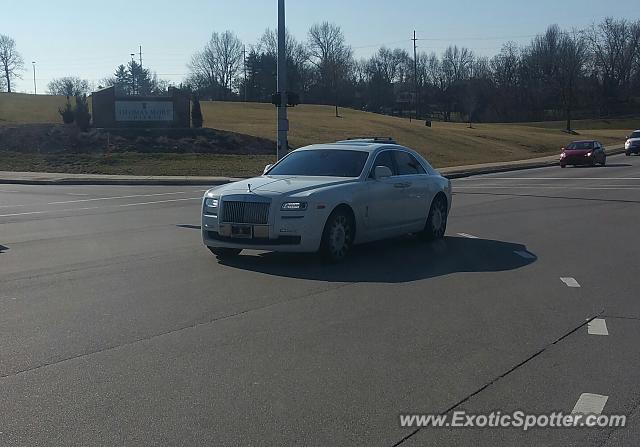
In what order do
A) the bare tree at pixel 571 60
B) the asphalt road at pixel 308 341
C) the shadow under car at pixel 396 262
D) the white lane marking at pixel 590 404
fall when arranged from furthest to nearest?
the bare tree at pixel 571 60 → the shadow under car at pixel 396 262 → the white lane marking at pixel 590 404 → the asphalt road at pixel 308 341

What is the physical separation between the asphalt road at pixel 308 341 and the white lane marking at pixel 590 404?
98 millimetres

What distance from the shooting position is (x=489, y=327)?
7996 mm

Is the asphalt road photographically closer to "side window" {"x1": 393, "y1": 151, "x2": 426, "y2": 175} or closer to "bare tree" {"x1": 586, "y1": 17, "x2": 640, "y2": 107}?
"side window" {"x1": 393, "y1": 151, "x2": 426, "y2": 175}

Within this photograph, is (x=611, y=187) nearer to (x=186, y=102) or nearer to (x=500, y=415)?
(x=500, y=415)

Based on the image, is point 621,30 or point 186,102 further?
point 621,30

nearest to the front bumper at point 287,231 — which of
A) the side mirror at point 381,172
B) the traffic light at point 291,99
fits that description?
the side mirror at point 381,172

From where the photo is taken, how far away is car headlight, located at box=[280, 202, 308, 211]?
11133 mm

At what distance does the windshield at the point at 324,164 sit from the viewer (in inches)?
494

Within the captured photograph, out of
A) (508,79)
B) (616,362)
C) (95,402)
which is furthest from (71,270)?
(508,79)

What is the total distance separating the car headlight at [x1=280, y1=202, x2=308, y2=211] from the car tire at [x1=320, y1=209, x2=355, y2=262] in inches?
16.7

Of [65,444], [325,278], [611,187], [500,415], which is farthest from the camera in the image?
[611,187]

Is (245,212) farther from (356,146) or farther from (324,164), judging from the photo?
(356,146)

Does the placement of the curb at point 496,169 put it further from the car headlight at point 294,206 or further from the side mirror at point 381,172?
the car headlight at point 294,206

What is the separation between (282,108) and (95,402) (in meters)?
22.5
